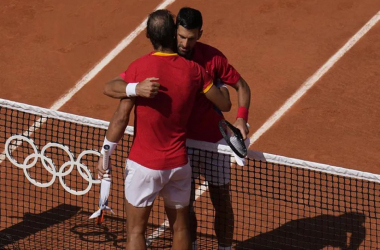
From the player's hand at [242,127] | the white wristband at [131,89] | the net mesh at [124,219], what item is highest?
the white wristband at [131,89]

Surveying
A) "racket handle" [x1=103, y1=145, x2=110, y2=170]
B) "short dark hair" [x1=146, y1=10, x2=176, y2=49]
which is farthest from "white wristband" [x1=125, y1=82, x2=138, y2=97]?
"racket handle" [x1=103, y1=145, x2=110, y2=170]

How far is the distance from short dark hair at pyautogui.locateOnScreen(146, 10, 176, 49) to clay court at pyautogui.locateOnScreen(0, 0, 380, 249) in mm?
4280

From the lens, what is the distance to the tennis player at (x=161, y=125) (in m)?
7.03

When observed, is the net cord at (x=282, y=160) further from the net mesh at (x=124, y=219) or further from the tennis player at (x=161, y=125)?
the net mesh at (x=124, y=219)

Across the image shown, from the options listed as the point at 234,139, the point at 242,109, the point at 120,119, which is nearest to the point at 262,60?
the point at 242,109

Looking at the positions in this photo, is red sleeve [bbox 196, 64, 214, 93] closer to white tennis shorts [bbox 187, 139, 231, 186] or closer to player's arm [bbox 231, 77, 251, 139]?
player's arm [bbox 231, 77, 251, 139]

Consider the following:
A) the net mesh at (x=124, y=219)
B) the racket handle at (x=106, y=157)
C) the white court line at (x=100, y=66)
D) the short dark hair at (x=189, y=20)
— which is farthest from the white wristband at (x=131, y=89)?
the white court line at (x=100, y=66)

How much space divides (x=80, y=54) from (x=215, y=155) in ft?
18.7

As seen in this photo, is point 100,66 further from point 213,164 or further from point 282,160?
point 282,160

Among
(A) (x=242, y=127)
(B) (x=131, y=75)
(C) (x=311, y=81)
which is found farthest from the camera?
(C) (x=311, y=81)

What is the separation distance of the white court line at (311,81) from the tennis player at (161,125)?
3.82 m

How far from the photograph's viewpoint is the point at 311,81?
12.3 m

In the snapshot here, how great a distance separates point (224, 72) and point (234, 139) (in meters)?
0.79

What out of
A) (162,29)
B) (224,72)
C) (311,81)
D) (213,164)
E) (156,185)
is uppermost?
(311,81)
